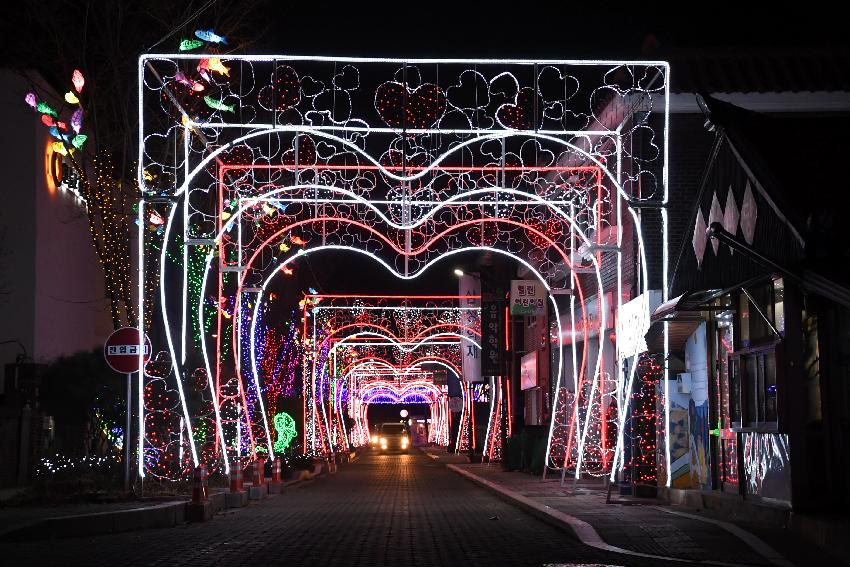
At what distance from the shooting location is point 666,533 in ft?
50.9

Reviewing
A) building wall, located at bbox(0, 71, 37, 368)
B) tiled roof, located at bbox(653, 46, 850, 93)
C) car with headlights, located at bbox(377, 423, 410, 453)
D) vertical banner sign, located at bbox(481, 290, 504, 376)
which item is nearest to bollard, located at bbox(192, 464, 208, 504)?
tiled roof, located at bbox(653, 46, 850, 93)

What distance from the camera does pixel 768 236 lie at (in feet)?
49.0

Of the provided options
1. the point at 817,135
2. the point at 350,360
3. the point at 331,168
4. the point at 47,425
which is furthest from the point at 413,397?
the point at 817,135

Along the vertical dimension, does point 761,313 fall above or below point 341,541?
above

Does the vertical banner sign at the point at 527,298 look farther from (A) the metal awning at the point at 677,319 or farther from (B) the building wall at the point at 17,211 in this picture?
(B) the building wall at the point at 17,211

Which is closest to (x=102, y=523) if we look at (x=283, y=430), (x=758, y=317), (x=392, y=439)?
(x=758, y=317)

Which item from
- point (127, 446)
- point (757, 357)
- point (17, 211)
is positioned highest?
point (17, 211)

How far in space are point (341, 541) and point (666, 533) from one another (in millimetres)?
3896

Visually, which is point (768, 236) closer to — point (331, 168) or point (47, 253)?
point (331, 168)

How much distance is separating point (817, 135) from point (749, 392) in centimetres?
348

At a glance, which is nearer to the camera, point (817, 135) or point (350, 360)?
point (817, 135)

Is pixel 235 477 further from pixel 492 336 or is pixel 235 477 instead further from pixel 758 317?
pixel 492 336

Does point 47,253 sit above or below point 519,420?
above

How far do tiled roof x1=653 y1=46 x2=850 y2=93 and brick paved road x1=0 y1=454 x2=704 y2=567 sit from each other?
8862 mm
